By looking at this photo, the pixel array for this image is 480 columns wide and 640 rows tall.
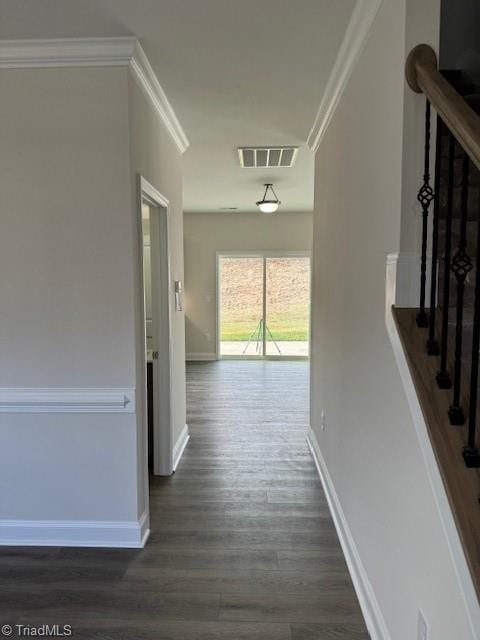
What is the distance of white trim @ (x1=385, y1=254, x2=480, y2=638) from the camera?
38.6 inches

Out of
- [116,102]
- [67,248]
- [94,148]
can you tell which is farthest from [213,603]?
[116,102]

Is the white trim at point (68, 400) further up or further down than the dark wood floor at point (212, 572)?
further up

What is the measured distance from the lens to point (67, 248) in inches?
93.2

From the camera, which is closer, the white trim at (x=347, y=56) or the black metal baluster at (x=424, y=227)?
the black metal baluster at (x=424, y=227)

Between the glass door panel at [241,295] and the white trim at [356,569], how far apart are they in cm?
514

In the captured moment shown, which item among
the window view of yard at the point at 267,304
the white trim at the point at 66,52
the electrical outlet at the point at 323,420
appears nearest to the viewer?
the white trim at the point at 66,52

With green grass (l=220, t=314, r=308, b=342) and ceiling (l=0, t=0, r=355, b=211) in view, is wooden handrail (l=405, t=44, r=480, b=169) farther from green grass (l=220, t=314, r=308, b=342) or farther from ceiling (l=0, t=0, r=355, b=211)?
green grass (l=220, t=314, r=308, b=342)

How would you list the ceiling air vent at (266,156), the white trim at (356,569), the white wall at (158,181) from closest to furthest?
the white trim at (356,569) → the white wall at (158,181) → the ceiling air vent at (266,156)

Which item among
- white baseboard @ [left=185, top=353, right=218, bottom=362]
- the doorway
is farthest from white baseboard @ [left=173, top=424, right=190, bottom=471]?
white baseboard @ [left=185, top=353, right=218, bottom=362]

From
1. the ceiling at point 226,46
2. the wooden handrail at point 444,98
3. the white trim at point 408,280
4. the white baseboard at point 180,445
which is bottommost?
the white baseboard at point 180,445

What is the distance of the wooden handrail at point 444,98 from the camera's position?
104 cm

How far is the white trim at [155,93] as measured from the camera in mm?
2341

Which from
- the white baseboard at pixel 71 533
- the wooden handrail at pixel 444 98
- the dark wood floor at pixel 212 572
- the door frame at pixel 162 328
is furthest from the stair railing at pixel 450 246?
the door frame at pixel 162 328

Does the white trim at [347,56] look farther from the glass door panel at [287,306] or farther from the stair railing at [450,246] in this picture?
the glass door panel at [287,306]
